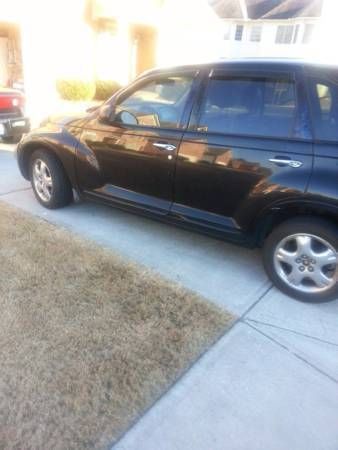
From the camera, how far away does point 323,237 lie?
271 cm

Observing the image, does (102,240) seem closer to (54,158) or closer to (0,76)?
(54,158)

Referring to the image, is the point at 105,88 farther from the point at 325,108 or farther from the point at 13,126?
the point at 325,108

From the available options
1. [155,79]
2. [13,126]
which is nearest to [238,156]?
[155,79]

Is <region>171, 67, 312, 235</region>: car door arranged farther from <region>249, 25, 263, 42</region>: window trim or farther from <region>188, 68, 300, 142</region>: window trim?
<region>249, 25, 263, 42</region>: window trim

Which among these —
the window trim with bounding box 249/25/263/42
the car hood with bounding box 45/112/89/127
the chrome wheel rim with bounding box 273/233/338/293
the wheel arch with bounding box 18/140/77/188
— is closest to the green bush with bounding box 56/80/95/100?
the wheel arch with bounding box 18/140/77/188

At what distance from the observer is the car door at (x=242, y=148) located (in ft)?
8.80

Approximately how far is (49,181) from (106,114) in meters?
1.17

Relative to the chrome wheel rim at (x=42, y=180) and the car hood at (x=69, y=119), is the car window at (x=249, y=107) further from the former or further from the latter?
the chrome wheel rim at (x=42, y=180)

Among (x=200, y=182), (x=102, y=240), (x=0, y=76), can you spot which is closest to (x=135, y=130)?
(x=200, y=182)

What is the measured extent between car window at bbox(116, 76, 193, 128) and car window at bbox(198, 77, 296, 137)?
10.7 inches

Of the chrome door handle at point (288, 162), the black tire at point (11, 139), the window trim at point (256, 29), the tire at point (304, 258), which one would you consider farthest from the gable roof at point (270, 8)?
the tire at point (304, 258)

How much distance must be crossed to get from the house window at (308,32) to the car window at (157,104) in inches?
1379

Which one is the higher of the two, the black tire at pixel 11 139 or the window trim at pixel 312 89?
the window trim at pixel 312 89

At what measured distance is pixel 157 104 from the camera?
3506 mm
